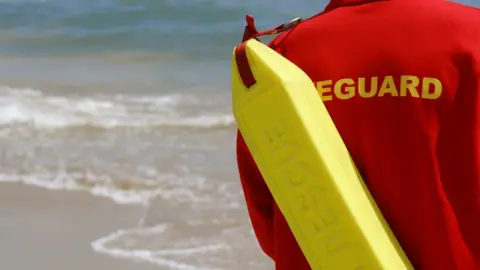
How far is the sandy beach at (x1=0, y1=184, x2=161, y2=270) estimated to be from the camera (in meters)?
3.79

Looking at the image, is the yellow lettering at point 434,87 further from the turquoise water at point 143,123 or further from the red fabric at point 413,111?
the turquoise water at point 143,123

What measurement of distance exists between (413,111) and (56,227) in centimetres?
315

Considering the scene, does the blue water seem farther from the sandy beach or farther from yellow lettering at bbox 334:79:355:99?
yellow lettering at bbox 334:79:355:99

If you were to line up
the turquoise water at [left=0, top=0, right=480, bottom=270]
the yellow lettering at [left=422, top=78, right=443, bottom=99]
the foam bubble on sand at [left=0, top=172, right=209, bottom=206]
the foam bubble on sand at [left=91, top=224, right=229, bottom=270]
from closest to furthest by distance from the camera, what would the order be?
1. the yellow lettering at [left=422, top=78, right=443, bottom=99]
2. the foam bubble on sand at [left=91, top=224, right=229, bottom=270]
3. the turquoise water at [left=0, top=0, right=480, bottom=270]
4. the foam bubble on sand at [left=0, top=172, right=209, bottom=206]

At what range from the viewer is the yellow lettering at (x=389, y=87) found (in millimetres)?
1290

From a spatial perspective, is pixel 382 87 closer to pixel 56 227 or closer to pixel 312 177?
pixel 312 177

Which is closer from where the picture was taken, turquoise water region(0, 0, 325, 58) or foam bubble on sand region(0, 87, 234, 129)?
foam bubble on sand region(0, 87, 234, 129)

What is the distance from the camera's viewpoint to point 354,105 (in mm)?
1323

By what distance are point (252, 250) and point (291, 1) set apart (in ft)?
32.2

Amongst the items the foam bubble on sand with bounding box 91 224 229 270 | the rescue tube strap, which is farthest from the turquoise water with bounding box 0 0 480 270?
the rescue tube strap

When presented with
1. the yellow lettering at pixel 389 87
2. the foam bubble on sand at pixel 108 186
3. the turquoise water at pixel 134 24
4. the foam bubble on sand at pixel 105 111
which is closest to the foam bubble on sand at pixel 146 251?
the foam bubble on sand at pixel 108 186

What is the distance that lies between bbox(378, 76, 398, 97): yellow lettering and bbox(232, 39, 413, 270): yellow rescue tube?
0.31ft

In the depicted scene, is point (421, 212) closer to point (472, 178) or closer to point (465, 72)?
point (472, 178)

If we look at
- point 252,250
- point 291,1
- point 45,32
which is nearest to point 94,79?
point 45,32
